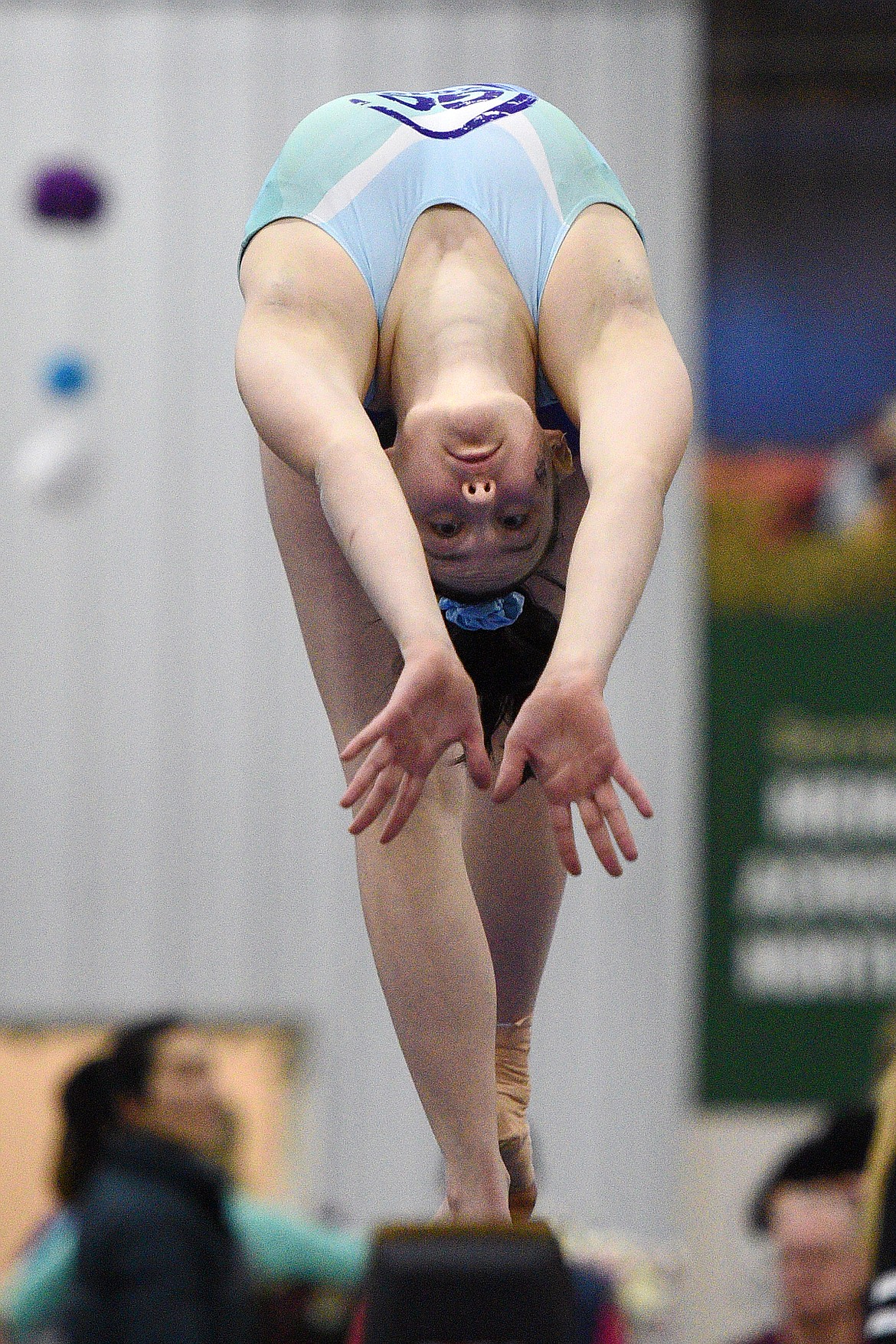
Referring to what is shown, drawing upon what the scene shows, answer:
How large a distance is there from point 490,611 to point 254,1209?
2392 millimetres

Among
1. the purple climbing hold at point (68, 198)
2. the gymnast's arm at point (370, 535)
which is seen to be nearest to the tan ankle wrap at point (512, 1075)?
the gymnast's arm at point (370, 535)

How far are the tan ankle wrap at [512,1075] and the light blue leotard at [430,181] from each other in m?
0.60

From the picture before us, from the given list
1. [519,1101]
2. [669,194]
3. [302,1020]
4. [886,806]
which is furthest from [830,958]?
[519,1101]

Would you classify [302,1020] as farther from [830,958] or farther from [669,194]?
[669,194]

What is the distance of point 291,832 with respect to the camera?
576 cm

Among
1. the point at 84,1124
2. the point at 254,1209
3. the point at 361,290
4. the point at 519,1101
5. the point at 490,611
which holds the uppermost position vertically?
the point at 361,290

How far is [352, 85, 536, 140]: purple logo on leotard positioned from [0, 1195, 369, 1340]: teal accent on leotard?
224 centimetres

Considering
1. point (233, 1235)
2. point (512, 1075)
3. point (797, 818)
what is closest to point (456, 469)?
point (512, 1075)

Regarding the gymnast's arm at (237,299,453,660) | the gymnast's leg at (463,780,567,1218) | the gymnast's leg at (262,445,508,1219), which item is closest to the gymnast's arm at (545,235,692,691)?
the gymnast's arm at (237,299,453,660)

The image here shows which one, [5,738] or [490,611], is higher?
[490,611]

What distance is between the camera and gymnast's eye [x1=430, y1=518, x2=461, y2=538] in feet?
5.16

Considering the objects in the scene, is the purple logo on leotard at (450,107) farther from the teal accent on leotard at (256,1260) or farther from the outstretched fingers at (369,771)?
the teal accent on leotard at (256,1260)

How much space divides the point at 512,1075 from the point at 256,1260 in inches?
76.4

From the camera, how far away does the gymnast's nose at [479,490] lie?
154 cm
